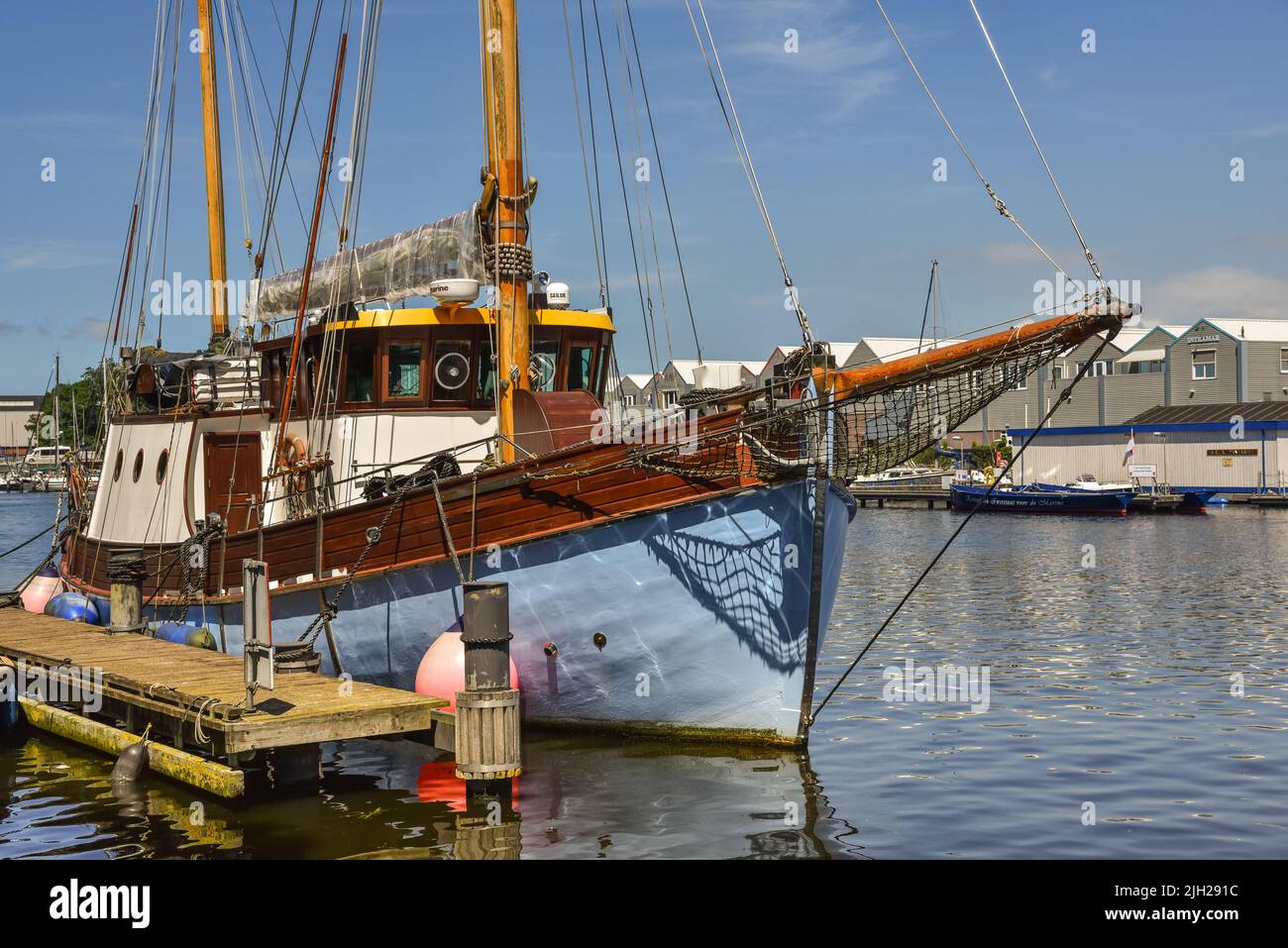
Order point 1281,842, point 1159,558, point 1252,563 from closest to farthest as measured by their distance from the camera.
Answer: point 1281,842
point 1252,563
point 1159,558

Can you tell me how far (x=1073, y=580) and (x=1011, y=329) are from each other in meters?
25.8

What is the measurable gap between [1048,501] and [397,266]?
58.7 meters

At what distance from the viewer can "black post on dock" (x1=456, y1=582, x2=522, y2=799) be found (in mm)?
11930

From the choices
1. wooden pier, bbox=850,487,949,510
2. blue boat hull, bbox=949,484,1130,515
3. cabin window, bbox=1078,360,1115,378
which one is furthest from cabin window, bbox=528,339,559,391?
cabin window, bbox=1078,360,1115,378

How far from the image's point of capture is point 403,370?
17.6 meters

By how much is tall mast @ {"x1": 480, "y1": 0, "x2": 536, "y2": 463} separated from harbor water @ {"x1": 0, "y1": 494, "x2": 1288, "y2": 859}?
14.3 ft

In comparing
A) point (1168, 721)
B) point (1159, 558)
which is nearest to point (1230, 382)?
point (1159, 558)

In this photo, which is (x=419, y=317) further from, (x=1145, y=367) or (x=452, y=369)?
(x=1145, y=367)

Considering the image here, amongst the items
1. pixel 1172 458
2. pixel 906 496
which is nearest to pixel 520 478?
pixel 1172 458

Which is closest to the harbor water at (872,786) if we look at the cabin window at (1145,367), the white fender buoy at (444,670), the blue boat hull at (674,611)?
the blue boat hull at (674,611)

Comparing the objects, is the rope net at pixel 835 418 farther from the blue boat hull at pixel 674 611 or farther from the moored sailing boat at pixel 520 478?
the blue boat hull at pixel 674 611

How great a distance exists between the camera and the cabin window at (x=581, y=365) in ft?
59.9

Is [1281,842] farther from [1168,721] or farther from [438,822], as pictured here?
[438,822]

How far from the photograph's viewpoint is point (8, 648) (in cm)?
1673
